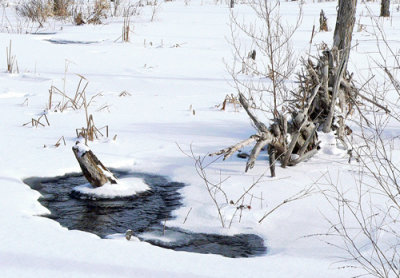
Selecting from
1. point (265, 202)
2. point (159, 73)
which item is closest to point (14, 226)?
point (265, 202)

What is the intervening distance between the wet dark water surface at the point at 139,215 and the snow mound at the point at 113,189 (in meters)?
0.04

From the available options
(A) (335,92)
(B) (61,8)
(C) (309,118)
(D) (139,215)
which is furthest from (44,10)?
(D) (139,215)

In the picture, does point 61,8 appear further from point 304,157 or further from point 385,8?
point 304,157

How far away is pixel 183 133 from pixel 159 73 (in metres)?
3.36

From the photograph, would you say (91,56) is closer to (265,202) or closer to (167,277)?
(265,202)

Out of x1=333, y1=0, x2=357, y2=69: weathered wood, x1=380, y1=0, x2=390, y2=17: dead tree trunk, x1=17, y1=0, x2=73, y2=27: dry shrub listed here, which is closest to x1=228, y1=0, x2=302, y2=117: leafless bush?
x1=333, y1=0, x2=357, y2=69: weathered wood

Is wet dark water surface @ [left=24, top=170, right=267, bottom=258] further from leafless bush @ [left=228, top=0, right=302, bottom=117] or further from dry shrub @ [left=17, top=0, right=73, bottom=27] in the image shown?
dry shrub @ [left=17, top=0, right=73, bottom=27]

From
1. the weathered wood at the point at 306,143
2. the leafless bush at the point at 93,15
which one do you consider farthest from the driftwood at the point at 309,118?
the leafless bush at the point at 93,15

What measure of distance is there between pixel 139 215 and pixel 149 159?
1.19 metres

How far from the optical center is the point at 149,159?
501cm

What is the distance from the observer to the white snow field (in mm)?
2924

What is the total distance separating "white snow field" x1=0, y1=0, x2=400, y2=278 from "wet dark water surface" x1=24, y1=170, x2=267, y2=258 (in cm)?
9

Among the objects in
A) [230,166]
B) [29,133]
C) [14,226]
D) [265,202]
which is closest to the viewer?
[14,226]

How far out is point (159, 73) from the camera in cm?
903
